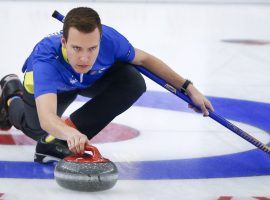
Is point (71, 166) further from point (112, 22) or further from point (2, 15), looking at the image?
point (2, 15)

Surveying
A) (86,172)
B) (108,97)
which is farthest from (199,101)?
(86,172)

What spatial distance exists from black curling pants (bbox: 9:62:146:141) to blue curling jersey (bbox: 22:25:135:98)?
0.09 meters

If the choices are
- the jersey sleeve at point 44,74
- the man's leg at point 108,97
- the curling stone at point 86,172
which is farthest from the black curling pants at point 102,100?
the curling stone at point 86,172

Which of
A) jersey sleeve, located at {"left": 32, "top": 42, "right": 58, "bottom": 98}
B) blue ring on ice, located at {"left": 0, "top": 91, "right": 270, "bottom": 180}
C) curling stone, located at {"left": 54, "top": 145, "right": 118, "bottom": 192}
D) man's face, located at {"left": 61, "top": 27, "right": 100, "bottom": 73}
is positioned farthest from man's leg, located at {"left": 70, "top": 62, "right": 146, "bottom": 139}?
curling stone, located at {"left": 54, "top": 145, "right": 118, "bottom": 192}

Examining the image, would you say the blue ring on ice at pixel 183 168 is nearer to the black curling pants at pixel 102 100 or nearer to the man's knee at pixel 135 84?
the black curling pants at pixel 102 100

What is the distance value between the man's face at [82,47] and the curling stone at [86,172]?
39 cm

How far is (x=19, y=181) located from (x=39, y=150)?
15.0 inches

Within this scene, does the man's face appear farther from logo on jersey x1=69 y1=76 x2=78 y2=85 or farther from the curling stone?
the curling stone

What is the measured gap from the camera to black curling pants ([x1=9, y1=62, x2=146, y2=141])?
12.9ft

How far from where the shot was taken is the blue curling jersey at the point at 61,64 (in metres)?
3.50

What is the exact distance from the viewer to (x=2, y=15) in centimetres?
1184

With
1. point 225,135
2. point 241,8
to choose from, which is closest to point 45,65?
point 225,135

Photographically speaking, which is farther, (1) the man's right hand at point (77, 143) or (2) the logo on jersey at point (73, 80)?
(2) the logo on jersey at point (73, 80)

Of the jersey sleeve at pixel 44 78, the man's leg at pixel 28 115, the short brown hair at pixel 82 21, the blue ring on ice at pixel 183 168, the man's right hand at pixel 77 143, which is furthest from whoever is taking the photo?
the man's leg at pixel 28 115
